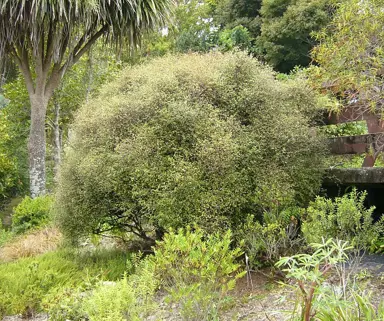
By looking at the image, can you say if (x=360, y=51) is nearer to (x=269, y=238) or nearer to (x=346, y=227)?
(x=346, y=227)

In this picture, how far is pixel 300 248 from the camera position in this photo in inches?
153

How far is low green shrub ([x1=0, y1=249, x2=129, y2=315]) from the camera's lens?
11.6ft

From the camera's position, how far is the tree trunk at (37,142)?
7527 mm

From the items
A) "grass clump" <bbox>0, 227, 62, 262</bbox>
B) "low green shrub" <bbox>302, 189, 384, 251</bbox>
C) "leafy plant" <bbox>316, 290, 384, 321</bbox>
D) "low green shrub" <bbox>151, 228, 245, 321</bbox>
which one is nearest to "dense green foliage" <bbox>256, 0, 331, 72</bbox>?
"grass clump" <bbox>0, 227, 62, 262</bbox>

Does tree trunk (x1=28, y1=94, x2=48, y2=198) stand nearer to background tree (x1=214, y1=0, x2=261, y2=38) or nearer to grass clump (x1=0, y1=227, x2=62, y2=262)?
grass clump (x1=0, y1=227, x2=62, y2=262)

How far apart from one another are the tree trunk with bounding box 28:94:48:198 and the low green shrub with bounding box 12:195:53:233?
47cm

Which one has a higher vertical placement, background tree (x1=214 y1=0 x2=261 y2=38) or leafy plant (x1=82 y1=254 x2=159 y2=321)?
background tree (x1=214 y1=0 x2=261 y2=38)

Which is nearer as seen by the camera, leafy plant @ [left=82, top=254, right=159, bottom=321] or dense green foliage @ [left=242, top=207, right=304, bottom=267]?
leafy plant @ [left=82, top=254, right=159, bottom=321]

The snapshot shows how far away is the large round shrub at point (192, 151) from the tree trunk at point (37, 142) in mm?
3076

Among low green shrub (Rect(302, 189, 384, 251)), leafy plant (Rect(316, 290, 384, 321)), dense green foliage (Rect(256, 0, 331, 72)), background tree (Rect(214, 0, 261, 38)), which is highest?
background tree (Rect(214, 0, 261, 38))

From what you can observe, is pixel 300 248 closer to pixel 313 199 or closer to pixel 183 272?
pixel 313 199

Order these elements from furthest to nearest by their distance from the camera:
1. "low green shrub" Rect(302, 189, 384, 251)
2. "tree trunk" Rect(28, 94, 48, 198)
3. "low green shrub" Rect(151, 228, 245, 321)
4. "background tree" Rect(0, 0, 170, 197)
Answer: "tree trunk" Rect(28, 94, 48, 198)
"background tree" Rect(0, 0, 170, 197)
"low green shrub" Rect(302, 189, 384, 251)
"low green shrub" Rect(151, 228, 245, 321)

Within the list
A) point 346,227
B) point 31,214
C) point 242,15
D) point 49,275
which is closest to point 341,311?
point 346,227

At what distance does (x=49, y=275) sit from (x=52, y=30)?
4.91m
